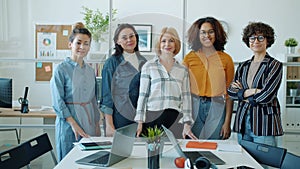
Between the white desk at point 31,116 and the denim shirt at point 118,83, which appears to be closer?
the denim shirt at point 118,83

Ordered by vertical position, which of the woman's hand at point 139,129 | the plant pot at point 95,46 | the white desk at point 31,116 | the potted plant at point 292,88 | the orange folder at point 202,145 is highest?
the plant pot at point 95,46

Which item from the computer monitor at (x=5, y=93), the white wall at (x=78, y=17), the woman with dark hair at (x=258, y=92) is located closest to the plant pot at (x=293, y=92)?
the white wall at (x=78, y=17)

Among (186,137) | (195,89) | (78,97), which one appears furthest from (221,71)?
(78,97)

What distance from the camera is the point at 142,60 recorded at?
2188mm

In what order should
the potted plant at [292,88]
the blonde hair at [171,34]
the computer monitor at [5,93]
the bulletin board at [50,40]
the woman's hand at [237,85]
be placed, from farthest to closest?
the bulletin board at [50,40] < the potted plant at [292,88] < the computer monitor at [5,93] < the woman's hand at [237,85] < the blonde hair at [171,34]

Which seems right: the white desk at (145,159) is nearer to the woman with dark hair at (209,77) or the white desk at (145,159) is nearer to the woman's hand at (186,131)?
the woman's hand at (186,131)

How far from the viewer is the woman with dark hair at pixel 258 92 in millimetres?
2354

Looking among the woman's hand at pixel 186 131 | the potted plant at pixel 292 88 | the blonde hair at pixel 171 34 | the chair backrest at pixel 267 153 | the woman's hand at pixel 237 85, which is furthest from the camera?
the potted plant at pixel 292 88

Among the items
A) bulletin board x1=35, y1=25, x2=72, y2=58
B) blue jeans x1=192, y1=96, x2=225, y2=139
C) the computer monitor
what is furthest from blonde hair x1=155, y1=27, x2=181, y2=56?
bulletin board x1=35, y1=25, x2=72, y2=58

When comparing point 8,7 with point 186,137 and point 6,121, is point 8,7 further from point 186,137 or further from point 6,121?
point 186,137

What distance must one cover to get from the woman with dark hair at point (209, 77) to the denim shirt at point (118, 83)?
0.43 metres

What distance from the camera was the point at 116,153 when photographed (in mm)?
1811

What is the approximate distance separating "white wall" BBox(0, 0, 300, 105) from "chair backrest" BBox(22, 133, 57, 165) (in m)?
2.04

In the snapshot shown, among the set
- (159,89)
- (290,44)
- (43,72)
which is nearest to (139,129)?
(159,89)
